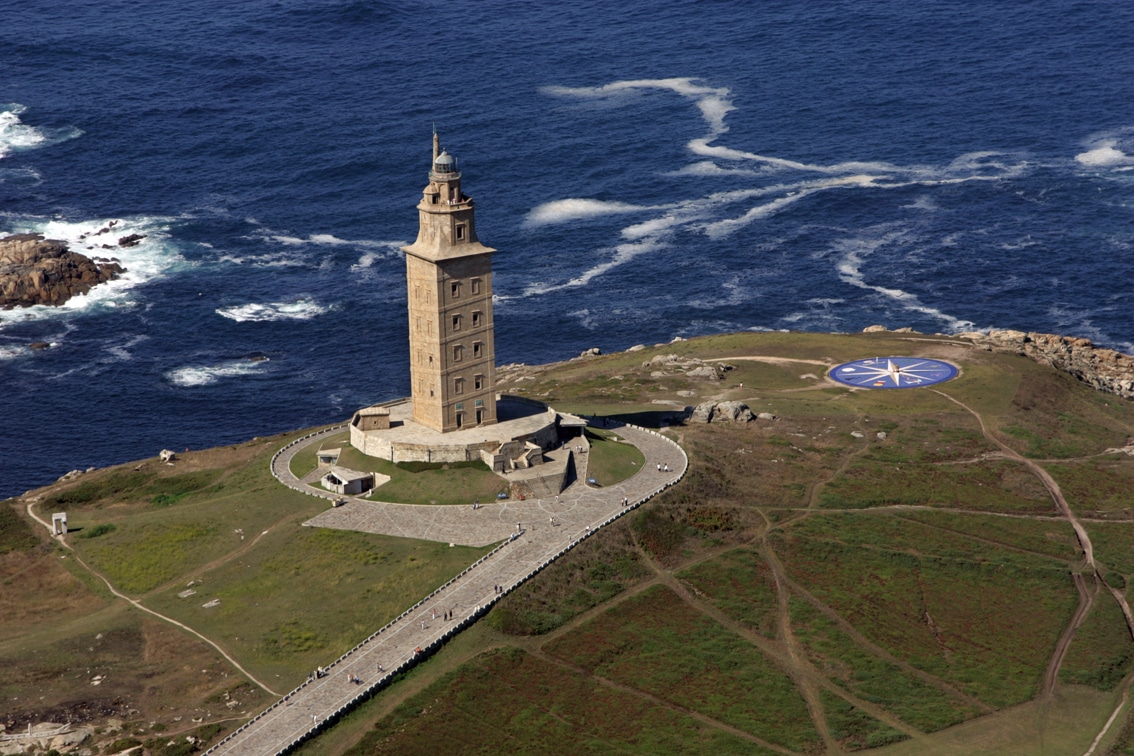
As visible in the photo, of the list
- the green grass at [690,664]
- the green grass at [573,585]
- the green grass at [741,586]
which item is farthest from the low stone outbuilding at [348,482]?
the green grass at [741,586]

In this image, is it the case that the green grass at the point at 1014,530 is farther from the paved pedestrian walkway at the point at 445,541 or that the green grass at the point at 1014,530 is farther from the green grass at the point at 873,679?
the paved pedestrian walkway at the point at 445,541

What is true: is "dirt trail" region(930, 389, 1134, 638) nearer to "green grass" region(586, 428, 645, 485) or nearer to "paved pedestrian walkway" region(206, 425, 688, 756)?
"paved pedestrian walkway" region(206, 425, 688, 756)

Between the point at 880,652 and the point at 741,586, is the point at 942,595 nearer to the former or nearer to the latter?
the point at 880,652

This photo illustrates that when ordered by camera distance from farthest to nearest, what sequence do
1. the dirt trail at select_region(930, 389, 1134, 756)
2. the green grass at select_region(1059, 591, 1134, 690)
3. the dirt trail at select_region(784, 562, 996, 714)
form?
the green grass at select_region(1059, 591, 1134, 690)
the dirt trail at select_region(930, 389, 1134, 756)
the dirt trail at select_region(784, 562, 996, 714)

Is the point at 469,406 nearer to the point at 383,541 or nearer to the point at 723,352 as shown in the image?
the point at 383,541

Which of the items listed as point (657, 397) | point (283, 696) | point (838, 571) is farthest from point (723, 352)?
point (283, 696)

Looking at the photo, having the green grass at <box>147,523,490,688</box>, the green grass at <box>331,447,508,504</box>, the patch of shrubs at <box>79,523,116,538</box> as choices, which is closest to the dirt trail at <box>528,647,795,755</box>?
the green grass at <box>147,523,490,688</box>
